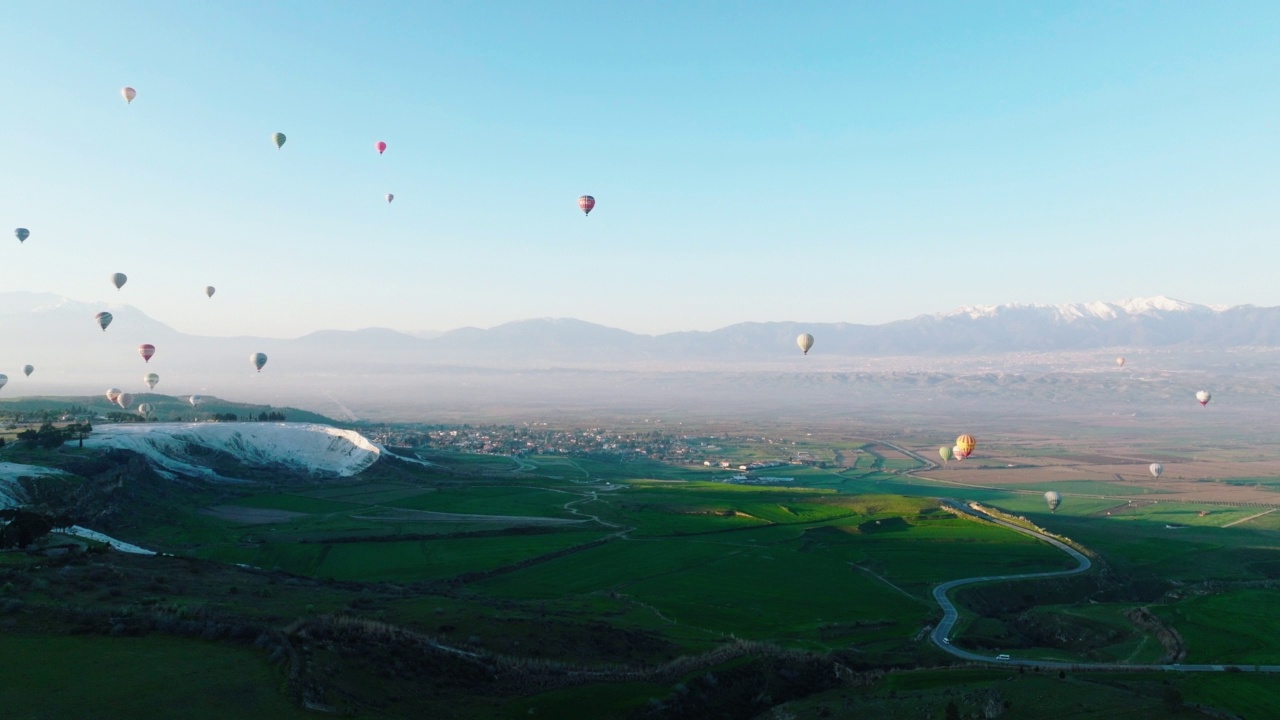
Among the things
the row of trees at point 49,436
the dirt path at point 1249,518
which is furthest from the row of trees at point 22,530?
the dirt path at point 1249,518

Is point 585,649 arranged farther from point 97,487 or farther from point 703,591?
point 97,487

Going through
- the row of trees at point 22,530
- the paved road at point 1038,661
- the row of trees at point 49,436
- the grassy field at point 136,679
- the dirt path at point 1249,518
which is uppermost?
the row of trees at point 49,436

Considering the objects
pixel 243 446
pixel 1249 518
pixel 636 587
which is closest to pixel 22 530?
pixel 636 587

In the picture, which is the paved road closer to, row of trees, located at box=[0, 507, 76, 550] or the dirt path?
the dirt path

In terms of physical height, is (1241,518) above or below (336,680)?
below

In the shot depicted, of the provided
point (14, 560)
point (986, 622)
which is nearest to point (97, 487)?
point (14, 560)

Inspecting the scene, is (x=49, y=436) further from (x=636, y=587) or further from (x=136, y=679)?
(x=136, y=679)

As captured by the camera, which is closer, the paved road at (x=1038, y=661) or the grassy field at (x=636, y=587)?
the grassy field at (x=636, y=587)

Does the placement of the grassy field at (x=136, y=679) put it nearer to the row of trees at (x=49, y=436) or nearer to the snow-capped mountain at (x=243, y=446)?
the row of trees at (x=49, y=436)
